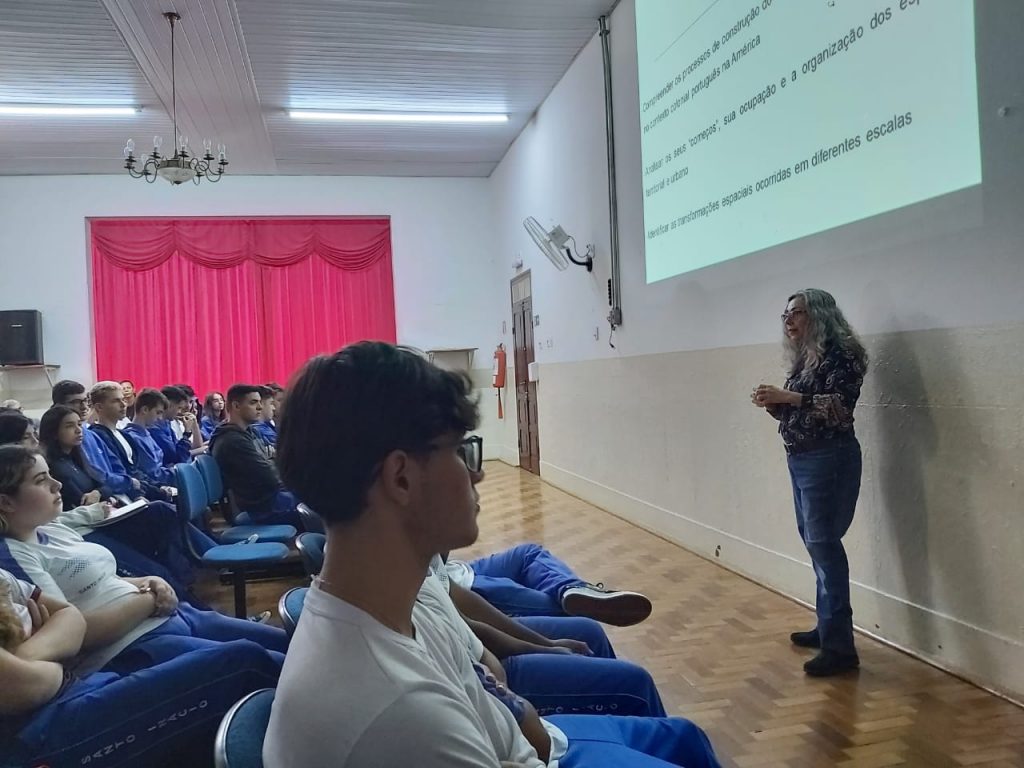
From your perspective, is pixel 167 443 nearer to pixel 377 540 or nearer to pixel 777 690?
pixel 777 690

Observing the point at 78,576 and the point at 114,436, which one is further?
the point at 114,436

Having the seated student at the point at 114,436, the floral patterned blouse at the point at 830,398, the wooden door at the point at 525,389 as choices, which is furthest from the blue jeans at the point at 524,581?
the wooden door at the point at 525,389

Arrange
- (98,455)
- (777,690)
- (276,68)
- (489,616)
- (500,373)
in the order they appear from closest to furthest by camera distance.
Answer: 1. (489,616)
2. (777,690)
3. (98,455)
4. (276,68)
5. (500,373)

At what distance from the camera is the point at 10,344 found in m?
8.14

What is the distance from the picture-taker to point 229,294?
9.22 m

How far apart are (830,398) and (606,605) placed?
3.65 feet

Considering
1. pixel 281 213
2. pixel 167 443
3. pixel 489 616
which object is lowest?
pixel 489 616

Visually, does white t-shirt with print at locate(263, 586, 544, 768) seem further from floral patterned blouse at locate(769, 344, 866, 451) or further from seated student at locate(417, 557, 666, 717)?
floral patterned blouse at locate(769, 344, 866, 451)

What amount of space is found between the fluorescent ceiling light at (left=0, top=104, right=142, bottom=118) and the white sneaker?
Answer: 6690mm

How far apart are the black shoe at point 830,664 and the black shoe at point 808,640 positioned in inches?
8.2

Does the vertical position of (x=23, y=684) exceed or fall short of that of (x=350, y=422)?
it falls short

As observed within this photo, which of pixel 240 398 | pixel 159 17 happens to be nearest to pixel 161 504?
pixel 240 398

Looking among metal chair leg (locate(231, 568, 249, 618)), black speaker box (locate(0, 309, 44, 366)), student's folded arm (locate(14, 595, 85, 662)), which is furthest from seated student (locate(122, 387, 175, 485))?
black speaker box (locate(0, 309, 44, 366))

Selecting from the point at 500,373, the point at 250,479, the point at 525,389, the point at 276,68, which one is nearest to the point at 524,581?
the point at 250,479
